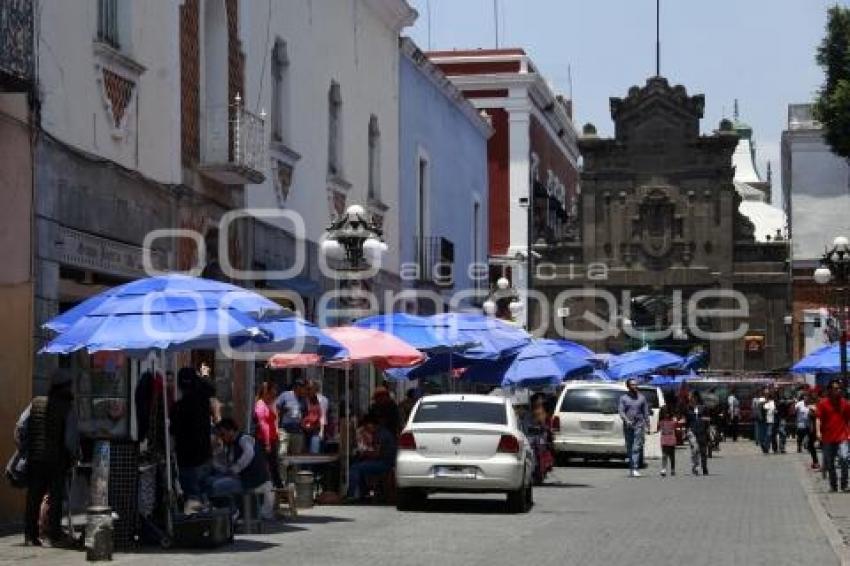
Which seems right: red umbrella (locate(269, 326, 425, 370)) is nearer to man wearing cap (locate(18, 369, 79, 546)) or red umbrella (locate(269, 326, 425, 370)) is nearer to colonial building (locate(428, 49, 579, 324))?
man wearing cap (locate(18, 369, 79, 546))

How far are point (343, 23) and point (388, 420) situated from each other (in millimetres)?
12003

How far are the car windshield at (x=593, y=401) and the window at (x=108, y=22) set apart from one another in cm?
1757

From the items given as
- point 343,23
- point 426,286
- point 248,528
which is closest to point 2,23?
point 248,528

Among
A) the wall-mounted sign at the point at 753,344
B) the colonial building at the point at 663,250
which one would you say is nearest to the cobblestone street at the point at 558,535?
the wall-mounted sign at the point at 753,344

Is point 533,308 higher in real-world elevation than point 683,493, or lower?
higher

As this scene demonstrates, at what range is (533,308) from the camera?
253 feet

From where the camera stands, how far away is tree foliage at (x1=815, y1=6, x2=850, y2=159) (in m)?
29.0

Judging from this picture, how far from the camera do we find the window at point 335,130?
109 ft

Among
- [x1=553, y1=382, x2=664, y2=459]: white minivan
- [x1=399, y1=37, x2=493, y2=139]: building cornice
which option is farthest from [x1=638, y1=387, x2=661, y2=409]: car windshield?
[x1=399, y1=37, x2=493, y2=139]: building cornice

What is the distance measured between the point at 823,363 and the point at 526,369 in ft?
30.9

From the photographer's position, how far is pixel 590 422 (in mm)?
36406

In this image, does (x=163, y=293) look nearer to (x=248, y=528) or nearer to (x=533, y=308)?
(x=248, y=528)

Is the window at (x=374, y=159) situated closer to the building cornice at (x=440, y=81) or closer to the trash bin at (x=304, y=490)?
the building cornice at (x=440, y=81)

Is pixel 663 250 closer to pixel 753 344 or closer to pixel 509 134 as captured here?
pixel 753 344
